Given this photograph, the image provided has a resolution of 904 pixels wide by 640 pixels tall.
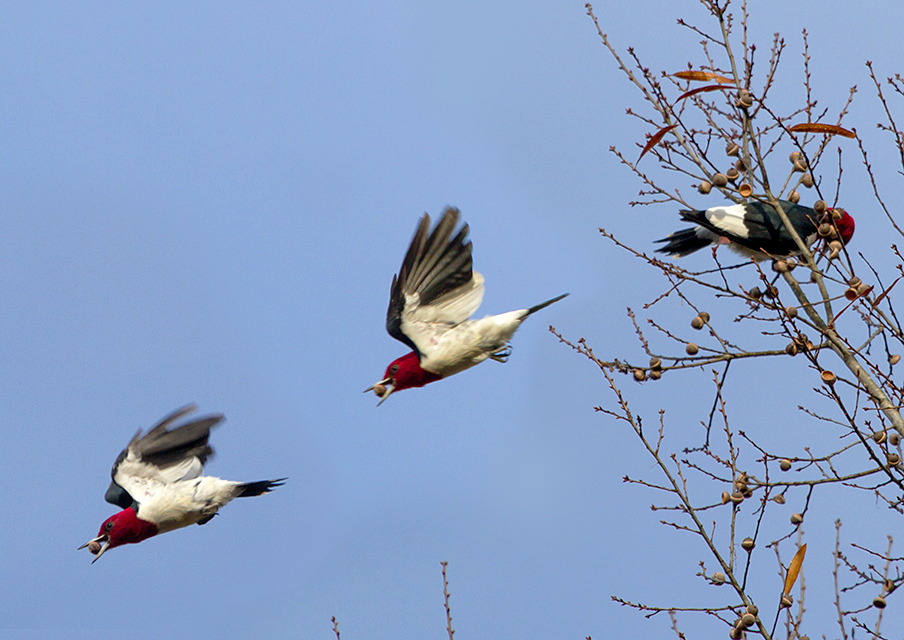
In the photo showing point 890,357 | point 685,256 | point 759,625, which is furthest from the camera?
point 685,256

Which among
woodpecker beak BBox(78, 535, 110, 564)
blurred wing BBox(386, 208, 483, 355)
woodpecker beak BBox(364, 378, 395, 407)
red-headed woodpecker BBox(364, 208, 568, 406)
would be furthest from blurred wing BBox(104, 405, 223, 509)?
blurred wing BBox(386, 208, 483, 355)

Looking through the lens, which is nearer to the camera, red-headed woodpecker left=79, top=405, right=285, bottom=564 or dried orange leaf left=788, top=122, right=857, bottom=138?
dried orange leaf left=788, top=122, right=857, bottom=138

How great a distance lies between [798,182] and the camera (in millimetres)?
5004

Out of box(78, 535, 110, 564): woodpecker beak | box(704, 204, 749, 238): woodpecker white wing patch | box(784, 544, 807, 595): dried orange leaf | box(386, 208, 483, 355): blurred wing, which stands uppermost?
box(704, 204, 749, 238): woodpecker white wing patch

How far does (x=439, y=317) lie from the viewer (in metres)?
4.73

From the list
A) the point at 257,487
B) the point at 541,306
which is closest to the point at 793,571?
the point at 541,306

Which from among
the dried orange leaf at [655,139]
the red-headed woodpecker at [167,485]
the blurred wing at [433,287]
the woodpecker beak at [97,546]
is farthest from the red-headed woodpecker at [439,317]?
the woodpecker beak at [97,546]

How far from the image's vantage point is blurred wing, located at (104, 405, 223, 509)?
604 centimetres

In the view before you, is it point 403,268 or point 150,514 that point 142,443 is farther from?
point 403,268

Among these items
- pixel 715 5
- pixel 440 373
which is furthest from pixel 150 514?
pixel 715 5

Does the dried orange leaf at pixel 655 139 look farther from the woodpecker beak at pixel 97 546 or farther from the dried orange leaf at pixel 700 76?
the woodpecker beak at pixel 97 546

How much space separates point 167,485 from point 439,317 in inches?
101

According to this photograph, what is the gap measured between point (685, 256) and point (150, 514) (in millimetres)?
4188

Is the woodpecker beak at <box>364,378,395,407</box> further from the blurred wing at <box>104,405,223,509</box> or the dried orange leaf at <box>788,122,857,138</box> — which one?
the dried orange leaf at <box>788,122,857,138</box>
